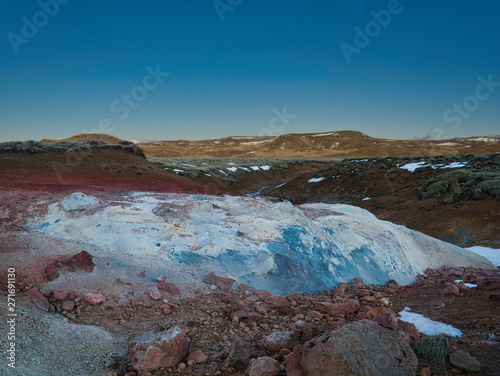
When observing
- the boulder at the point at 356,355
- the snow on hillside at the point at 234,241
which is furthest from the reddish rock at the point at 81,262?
the boulder at the point at 356,355

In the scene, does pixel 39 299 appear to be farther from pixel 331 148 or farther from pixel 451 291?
→ pixel 331 148

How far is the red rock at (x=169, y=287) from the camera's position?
5.16 m

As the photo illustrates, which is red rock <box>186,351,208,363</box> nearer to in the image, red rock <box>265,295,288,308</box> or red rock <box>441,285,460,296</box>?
red rock <box>265,295,288,308</box>

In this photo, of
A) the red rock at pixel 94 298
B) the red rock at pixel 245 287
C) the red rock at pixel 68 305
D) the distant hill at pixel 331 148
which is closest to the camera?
the red rock at pixel 68 305

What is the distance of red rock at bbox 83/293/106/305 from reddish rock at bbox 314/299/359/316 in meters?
3.38

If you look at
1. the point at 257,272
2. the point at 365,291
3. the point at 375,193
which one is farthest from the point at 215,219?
the point at 375,193

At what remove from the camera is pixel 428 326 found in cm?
480

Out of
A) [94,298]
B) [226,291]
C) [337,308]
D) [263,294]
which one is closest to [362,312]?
[337,308]

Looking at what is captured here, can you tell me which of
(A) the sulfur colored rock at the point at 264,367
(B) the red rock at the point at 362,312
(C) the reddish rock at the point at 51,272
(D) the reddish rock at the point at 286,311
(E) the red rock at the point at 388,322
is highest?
(C) the reddish rock at the point at 51,272

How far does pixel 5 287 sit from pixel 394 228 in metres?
10.0

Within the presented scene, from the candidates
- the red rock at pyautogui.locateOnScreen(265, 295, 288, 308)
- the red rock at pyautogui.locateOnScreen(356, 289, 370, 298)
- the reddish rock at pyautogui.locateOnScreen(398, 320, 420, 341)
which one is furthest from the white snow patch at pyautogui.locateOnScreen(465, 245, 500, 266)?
the red rock at pyautogui.locateOnScreen(265, 295, 288, 308)

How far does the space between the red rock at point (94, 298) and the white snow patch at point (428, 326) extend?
475 cm

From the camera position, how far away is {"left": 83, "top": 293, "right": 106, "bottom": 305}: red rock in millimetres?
4566

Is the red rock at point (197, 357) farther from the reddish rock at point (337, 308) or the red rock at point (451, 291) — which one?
the red rock at point (451, 291)
